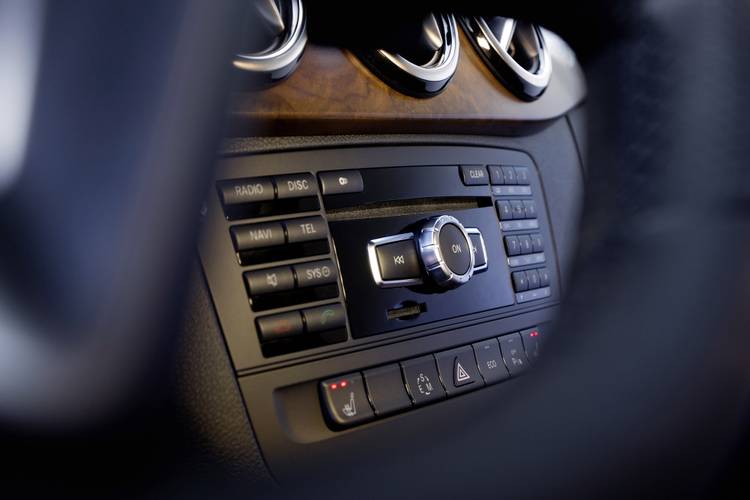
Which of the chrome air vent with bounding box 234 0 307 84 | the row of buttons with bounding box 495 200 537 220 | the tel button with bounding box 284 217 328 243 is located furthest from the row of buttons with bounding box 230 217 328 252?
the row of buttons with bounding box 495 200 537 220

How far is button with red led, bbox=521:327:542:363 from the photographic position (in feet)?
2.61

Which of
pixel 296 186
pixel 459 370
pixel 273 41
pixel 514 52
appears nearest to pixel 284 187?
pixel 296 186

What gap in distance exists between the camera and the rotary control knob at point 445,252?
0.68 meters

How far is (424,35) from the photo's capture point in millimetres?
703

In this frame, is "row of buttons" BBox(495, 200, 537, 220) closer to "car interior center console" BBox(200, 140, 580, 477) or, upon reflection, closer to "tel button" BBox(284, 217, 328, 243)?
"car interior center console" BBox(200, 140, 580, 477)

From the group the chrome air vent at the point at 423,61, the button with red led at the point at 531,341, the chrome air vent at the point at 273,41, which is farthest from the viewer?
the button with red led at the point at 531,341

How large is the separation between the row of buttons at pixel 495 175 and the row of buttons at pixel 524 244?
0.06m

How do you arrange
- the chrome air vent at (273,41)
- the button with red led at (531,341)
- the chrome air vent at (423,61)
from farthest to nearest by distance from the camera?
the button with red led at (531,341)
the chrome air vent at (423,61)
the chrome air vent at (273,41)

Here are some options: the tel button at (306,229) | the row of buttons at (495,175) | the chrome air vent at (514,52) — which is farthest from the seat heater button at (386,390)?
the chrome air vent at (514,52)

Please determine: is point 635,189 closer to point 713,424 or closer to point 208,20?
point 713,424

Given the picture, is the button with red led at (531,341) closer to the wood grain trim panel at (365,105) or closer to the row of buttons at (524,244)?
the row of buttons at (524,244)

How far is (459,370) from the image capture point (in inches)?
28.4

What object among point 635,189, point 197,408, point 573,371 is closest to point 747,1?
point 635,189

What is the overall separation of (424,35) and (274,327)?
0.97 ft
